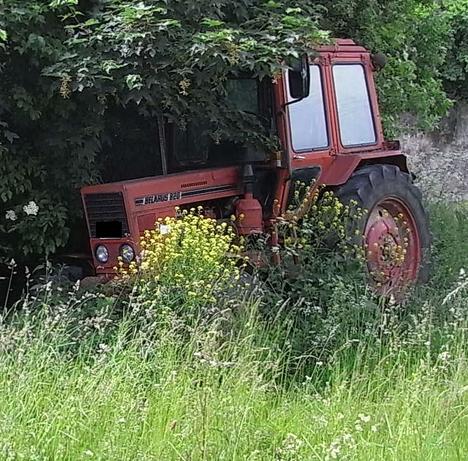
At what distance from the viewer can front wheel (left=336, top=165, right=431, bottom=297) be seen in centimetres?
682

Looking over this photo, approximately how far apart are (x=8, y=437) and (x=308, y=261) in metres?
3.03

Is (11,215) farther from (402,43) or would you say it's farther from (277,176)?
(402,43)

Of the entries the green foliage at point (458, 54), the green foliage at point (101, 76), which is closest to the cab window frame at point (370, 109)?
the green foliage at point (101, 76)

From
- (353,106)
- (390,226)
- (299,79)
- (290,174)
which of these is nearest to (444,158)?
(353,106)

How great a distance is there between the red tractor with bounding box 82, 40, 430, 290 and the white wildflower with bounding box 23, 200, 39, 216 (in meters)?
0.37

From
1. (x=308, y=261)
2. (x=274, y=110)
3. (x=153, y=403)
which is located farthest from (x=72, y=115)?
(x=153, y=403)

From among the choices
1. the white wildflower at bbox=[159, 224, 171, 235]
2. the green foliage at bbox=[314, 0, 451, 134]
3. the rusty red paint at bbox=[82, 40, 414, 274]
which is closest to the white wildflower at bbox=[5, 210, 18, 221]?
the rusty red paint at bbox=[82, 40, 414, 274]

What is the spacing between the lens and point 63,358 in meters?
4.48

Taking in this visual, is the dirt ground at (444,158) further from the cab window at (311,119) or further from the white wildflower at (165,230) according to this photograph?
the white wildflower at (165,230)

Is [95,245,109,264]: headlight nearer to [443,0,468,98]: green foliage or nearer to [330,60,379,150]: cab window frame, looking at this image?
[330,60,379,150]: cab window frame

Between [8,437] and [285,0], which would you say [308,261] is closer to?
[285,0]

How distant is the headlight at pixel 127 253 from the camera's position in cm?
597

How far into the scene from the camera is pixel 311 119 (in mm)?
6945

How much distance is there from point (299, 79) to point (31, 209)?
2.05 meters
